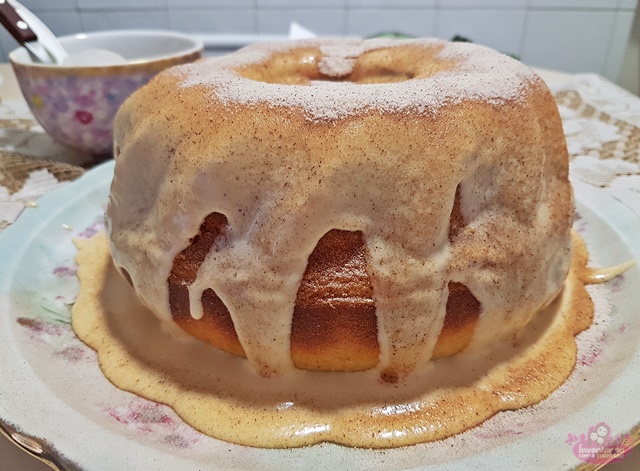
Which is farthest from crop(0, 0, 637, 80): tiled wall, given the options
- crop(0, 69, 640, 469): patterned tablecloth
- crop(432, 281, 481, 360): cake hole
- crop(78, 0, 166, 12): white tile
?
crop(432, 281, 481, 360): cake hole

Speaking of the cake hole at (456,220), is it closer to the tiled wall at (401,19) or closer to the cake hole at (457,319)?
the cake hole at (457,319)

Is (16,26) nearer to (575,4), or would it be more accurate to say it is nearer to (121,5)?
(121,5)

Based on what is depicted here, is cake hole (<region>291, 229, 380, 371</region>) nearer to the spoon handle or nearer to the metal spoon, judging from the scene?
the metal spoon

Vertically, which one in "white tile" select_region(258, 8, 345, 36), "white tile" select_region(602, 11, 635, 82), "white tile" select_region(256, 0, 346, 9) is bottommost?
"white tile" select_region(602, 11, 635, 82)

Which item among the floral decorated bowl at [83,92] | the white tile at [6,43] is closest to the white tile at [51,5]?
the white tile at [6,43]

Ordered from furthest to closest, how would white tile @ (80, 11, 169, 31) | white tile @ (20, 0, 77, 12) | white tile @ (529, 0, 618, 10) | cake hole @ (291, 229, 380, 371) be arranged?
white tile @ (529, 0, 618, 10), white tile @ (80, 11, 169, 31), white tile @ (20, 0, 77, 12), cake hole @ (291, 229, 380, 371)

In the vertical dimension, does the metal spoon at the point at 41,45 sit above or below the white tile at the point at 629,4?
above

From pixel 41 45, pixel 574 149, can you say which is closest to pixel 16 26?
pixel 41 45

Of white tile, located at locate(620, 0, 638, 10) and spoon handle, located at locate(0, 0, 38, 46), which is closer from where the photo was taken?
spoon handle, located at locate(0, 0, 38, 46)
